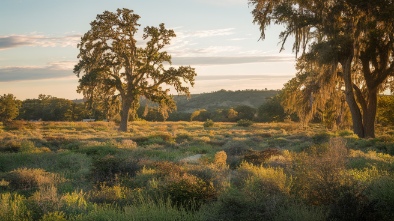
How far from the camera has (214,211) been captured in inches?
280

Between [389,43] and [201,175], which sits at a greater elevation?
[389,43]

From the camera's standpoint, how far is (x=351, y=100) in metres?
25.9

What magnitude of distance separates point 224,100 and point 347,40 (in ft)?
421

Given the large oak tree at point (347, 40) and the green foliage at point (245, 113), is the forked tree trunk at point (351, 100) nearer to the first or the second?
the large oak tree at point (347, 40)

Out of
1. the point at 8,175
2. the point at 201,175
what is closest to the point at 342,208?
the point at 201,175

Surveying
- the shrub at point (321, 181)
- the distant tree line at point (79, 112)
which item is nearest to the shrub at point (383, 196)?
the shrub at point (321, 181)

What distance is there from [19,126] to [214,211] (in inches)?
1386

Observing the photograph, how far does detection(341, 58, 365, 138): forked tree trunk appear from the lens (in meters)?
25.1

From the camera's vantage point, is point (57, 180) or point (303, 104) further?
point (303, 104)

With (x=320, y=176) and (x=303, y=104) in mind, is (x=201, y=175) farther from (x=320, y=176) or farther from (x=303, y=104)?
(x=303, y=104)

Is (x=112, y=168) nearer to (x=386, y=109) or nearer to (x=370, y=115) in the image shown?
(x=370, y=115)

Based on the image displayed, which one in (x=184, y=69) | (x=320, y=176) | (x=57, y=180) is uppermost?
(x=184, y=69)

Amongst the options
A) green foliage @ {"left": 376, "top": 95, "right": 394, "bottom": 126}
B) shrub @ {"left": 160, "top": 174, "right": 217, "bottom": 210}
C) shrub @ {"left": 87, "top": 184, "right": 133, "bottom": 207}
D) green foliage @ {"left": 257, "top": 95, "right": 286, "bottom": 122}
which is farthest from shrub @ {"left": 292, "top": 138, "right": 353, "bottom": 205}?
green foliage @ {"left": 257, "top": 95, "right": 286, "bottom": 122}

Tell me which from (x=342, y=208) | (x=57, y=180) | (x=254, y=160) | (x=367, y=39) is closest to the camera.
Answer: (x=342, y=208)
